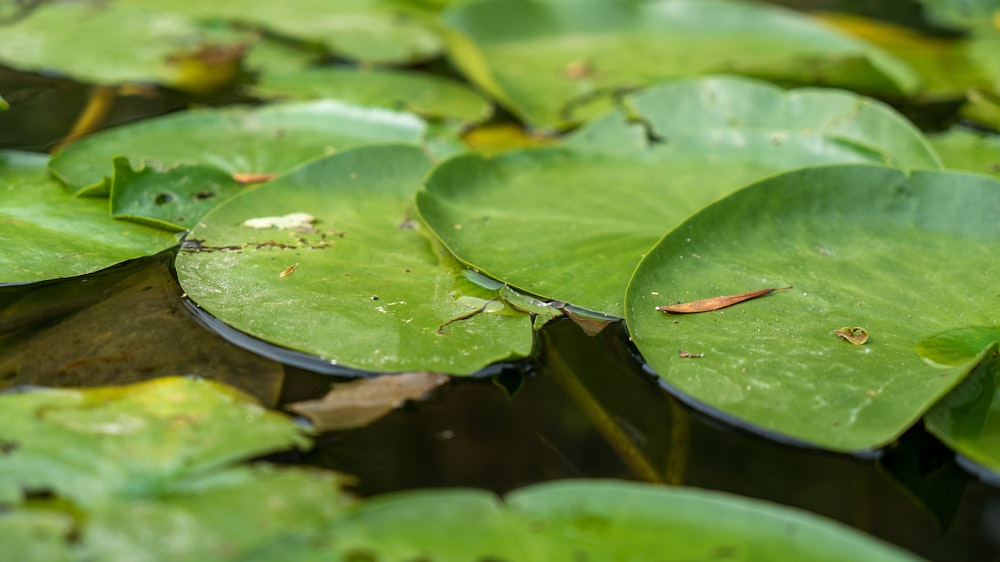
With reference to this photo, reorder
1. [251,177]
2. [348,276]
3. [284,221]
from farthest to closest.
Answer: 1. [251,177]
2. [284,221]
3. [348,276]

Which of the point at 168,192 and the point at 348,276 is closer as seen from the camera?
the point at 348,276

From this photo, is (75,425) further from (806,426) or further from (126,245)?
(806,426)

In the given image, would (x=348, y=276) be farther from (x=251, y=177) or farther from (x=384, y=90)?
(x=384, y=90)

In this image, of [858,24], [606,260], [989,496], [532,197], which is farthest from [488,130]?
[858,24]

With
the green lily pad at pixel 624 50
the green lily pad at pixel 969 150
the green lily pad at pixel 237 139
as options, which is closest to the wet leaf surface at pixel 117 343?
the green lily pad at pixel 237 139

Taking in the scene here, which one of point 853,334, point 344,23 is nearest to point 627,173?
point 853,334
